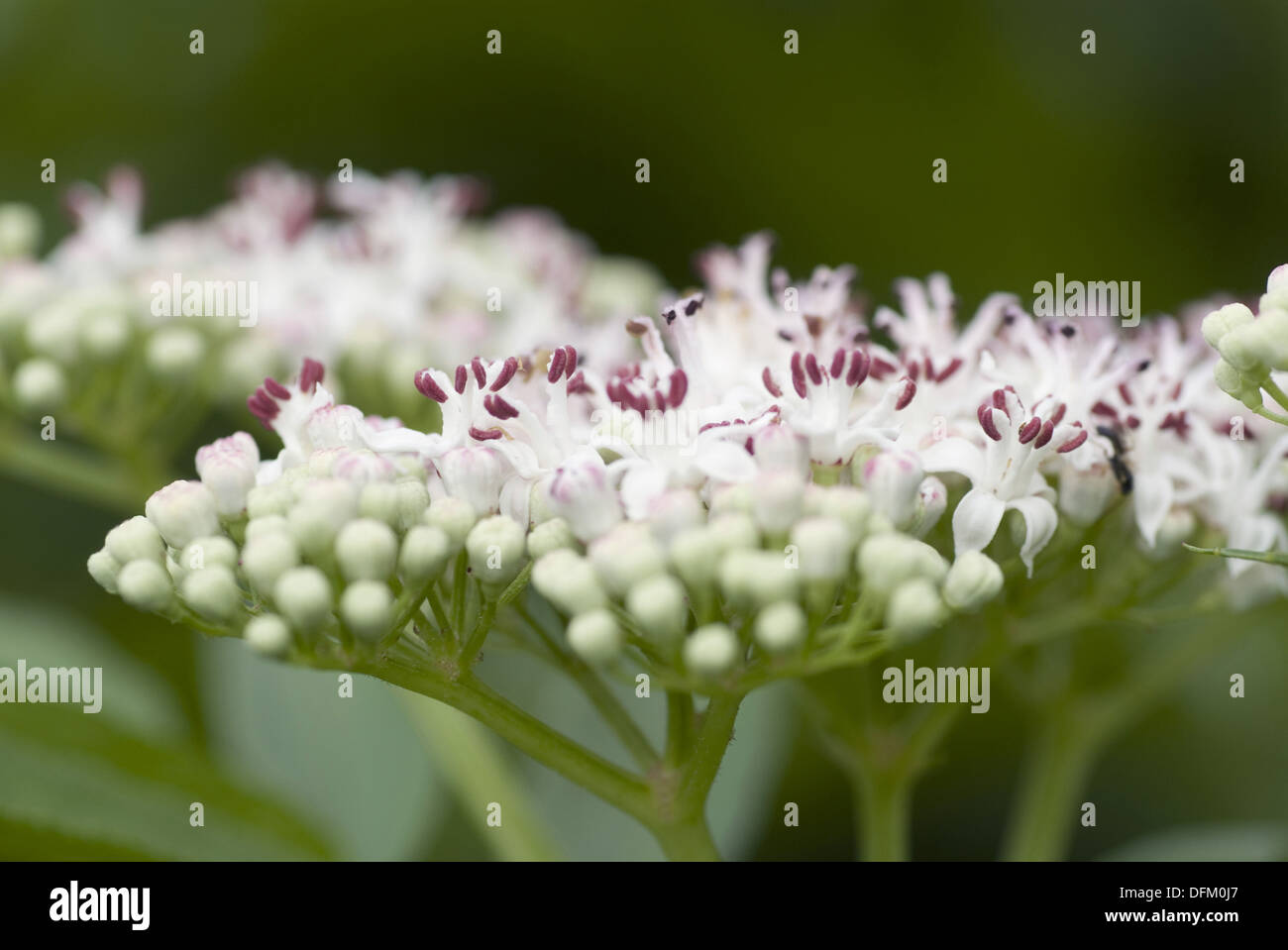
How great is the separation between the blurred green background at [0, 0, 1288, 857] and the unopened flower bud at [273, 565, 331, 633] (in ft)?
4.87

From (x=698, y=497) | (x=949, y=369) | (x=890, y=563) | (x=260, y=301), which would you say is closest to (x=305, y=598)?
(x=698, y=497)

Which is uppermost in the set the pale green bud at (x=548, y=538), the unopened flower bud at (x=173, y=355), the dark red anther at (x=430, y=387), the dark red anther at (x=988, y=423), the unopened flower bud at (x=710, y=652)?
the unopened flower bud at (x=173, y=355)

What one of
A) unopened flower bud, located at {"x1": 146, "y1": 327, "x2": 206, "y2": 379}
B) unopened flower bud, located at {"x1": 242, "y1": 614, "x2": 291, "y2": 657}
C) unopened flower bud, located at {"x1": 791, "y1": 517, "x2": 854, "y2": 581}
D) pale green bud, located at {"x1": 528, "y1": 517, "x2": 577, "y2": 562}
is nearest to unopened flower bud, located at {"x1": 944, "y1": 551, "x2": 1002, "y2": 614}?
unopened flower bud, located at {"x1": 791, "y1": 517, "x2": 854, "y2": 581}

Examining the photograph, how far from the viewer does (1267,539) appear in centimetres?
148

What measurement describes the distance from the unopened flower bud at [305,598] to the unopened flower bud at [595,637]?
21 centimetres

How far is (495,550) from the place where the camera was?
126cm

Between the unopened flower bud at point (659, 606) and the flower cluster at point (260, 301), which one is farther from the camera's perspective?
the flower cluster at point (260, 301)

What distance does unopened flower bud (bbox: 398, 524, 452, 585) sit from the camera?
124 cm

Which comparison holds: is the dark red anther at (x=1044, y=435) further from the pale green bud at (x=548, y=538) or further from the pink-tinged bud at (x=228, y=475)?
the pink-tinged bud at (x=228, y=475)

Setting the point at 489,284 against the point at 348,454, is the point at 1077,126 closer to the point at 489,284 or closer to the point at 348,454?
the point at 489,284

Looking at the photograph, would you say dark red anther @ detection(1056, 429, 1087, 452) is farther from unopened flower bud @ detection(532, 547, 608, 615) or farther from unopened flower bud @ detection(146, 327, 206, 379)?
unopened flower bud @ detection(146, 327, 206, 379)

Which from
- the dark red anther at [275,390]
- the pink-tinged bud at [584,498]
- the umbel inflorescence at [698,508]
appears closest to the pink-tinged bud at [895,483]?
the umbel inflorescence at [698,508]

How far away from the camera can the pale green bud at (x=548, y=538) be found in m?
1.27

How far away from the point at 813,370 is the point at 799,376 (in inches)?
0.6
